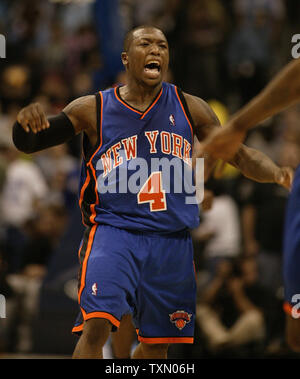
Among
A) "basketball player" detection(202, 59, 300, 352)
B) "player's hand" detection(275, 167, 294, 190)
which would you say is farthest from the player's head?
"basketball player" detection(202, 59, 300, 352)

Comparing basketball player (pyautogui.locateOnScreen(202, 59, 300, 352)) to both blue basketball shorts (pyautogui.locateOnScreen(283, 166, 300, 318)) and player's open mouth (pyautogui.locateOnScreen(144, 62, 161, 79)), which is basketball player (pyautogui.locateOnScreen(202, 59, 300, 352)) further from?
player's open mouth (pyautogui.locateOnScreen(144, 62, 161, 79))

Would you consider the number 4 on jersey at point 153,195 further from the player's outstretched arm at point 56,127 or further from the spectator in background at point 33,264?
the spectator in background at point 33,264

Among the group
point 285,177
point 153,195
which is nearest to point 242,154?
point 285,177

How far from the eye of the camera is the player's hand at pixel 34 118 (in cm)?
446

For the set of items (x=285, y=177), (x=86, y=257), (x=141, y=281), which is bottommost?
(x=141, y=281)

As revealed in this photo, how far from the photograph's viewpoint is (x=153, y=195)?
4.73 m

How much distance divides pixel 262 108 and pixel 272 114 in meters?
0.08

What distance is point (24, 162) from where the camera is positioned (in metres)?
10.2

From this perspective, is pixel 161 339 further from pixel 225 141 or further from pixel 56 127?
pixel 225 141

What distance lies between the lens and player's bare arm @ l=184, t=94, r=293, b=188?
478cm

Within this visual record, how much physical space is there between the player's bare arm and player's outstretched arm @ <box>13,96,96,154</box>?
685 millimetres
